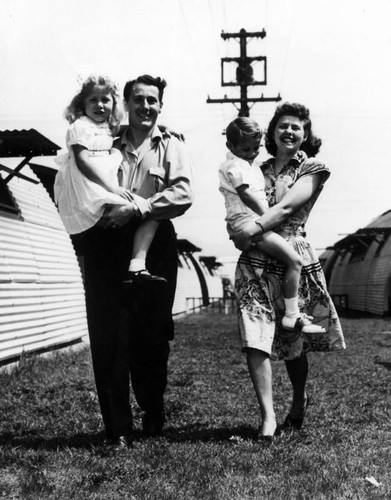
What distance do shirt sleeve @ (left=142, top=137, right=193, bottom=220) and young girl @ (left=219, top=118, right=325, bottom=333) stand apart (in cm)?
27

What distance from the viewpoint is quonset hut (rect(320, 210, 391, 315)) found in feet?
91.3

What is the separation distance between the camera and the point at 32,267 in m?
12.6

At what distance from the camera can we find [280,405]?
6.54m

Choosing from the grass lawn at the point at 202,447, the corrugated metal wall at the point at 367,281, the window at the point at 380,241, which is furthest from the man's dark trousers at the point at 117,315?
the window at the point at 380,241

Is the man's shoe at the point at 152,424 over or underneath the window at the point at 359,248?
underneath

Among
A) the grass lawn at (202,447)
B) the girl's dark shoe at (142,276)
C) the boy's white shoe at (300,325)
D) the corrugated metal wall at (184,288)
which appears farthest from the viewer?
the corrugated metal wall at (184,288)

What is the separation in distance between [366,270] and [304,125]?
90.6 feet

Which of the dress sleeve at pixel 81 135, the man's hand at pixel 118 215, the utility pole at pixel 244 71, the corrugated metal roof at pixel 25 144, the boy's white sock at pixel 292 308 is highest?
the utility pole at pixel 244 71

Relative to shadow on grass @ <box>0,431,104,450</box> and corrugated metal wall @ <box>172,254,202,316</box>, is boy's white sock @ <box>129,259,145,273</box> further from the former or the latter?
corrugated metal wall @ <box>172,254,202,316</box>

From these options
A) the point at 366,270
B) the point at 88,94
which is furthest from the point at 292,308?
the point at 366,270

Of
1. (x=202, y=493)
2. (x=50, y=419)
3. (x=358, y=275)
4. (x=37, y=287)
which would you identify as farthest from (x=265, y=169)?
(x=358, y=275)

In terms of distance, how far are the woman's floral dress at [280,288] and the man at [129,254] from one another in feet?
1.65

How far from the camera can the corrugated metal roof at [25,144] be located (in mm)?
10344

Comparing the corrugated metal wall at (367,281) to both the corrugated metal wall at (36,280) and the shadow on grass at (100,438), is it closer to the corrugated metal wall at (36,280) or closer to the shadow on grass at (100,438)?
the corrugated metal wall at (36,280)
